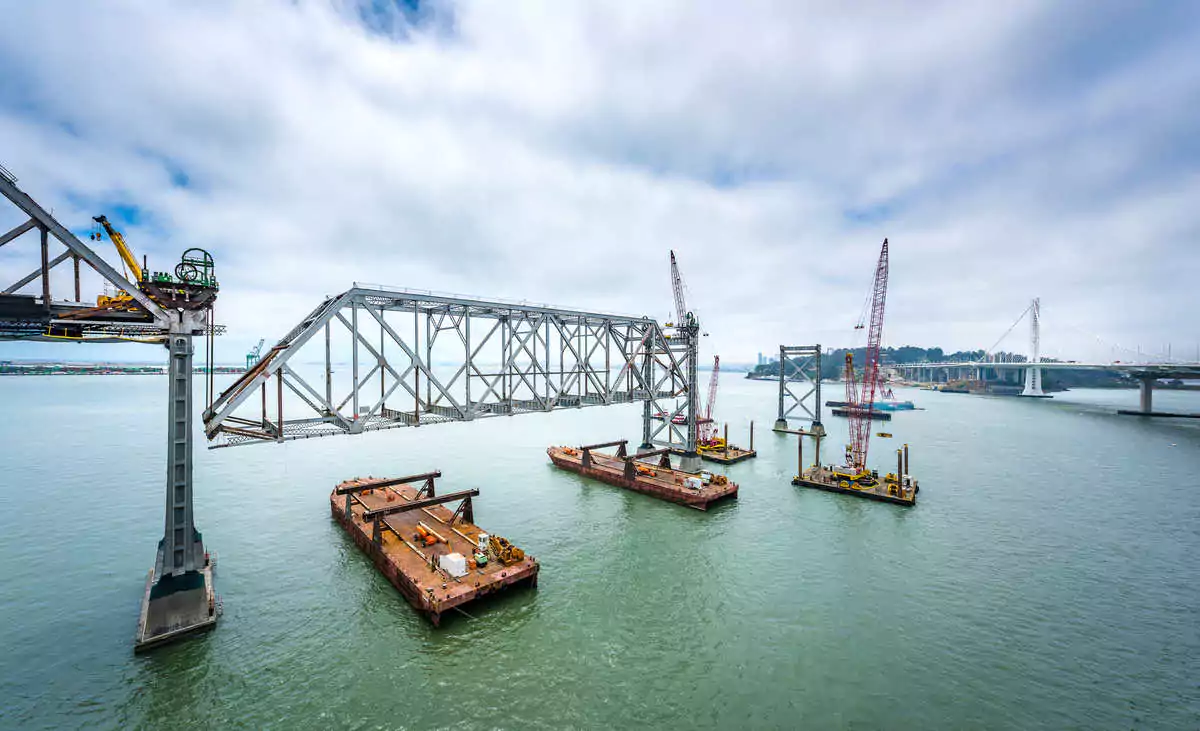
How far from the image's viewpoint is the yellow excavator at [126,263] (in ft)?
51.6

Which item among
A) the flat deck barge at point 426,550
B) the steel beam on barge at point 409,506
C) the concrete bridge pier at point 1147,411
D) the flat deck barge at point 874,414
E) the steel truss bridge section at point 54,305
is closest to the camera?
the steel truss bridge section at point 54,305

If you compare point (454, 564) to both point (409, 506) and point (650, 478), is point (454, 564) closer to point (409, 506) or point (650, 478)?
point (409, 506)

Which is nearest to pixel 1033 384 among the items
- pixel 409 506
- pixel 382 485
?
pixel 382 485

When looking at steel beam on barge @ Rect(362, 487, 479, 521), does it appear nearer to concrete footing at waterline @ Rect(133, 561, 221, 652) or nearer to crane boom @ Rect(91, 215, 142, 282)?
concrete footing at waterline @ Rect(133, 561, 221, 652)

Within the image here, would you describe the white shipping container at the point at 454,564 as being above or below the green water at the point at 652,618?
above

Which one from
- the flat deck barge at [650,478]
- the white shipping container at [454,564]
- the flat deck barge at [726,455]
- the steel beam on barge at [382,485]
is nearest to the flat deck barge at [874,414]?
the flat deck barge at [726,455]

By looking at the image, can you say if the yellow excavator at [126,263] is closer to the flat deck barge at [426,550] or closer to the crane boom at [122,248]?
the crane boom at [122,248]

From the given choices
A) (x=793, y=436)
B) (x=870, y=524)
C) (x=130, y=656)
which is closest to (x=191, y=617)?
(x=130, y=656)

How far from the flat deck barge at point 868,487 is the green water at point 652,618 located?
1.46m

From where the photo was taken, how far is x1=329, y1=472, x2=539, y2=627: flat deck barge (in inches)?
768

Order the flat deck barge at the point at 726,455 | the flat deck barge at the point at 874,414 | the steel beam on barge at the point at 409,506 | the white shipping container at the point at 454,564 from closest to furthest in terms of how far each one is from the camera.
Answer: the white shipping container at the point at 454,564, the steel beam on barge at the point at 409,506, the flat deck barge at the point at 726,455, the flat deck barge at the point at 874,414

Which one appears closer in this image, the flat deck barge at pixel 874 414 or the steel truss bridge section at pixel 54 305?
the steel truss bridge section at pixel 54 305

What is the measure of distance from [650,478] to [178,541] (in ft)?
98.5

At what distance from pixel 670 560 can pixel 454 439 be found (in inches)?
1963
